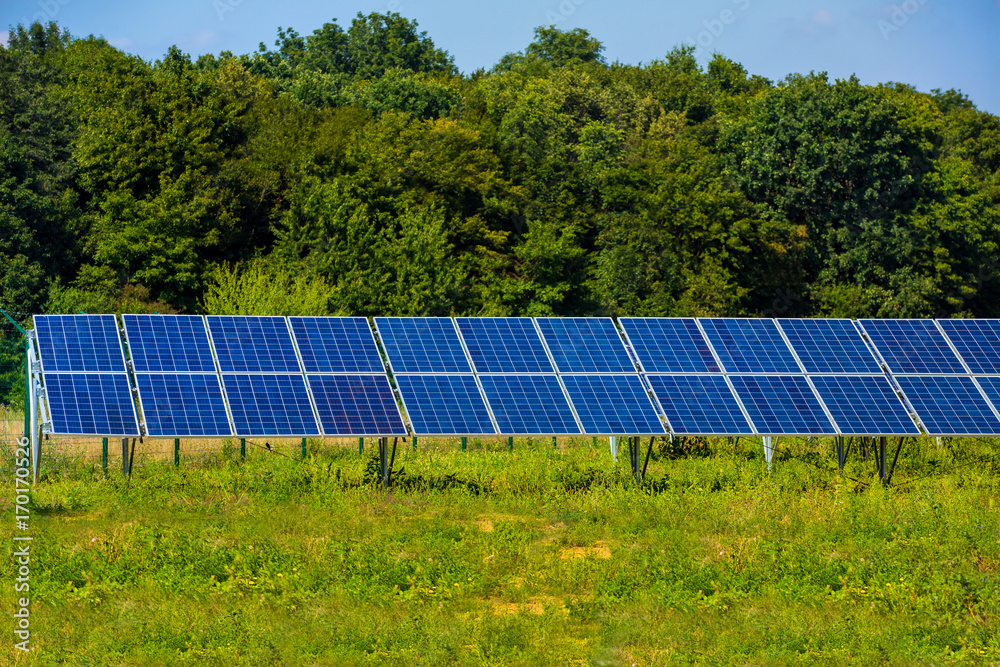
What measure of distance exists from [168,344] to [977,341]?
20214mm

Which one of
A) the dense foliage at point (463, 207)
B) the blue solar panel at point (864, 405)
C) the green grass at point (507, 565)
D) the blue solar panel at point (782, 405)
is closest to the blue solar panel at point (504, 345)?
the green grass at point (507, 565)

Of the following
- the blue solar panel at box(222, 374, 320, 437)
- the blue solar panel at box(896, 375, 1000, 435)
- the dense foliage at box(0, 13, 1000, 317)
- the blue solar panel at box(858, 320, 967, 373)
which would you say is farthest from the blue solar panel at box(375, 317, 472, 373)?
the dense foliage at box(0, 13, 1000, 317)

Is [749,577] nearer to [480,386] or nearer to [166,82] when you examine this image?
[480,386]

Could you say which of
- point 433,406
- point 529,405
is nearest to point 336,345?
point 433,406

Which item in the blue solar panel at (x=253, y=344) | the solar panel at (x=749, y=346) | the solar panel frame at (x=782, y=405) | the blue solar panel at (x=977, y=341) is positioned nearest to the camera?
the solar panel frame at (x=782, y=405)

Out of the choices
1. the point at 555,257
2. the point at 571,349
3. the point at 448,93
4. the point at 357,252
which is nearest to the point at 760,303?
the point at 555,257

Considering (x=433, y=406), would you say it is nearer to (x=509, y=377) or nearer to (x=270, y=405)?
(x=509, y=377)

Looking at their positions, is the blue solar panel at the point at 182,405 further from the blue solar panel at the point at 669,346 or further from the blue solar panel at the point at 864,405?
the blue solar panel at the point at 864,405

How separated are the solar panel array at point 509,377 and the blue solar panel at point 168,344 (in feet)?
0.14

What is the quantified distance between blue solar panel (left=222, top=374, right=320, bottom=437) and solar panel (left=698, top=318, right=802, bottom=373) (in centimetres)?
1004

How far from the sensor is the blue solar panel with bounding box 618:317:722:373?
1057 inches

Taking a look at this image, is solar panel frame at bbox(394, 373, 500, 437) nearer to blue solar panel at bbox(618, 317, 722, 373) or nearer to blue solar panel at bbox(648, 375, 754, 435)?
blue solar panel at bbox(648, 375, 754, 435)

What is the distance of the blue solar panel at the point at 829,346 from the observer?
27.4 metres

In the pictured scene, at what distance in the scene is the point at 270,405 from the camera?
2414 centimetres
